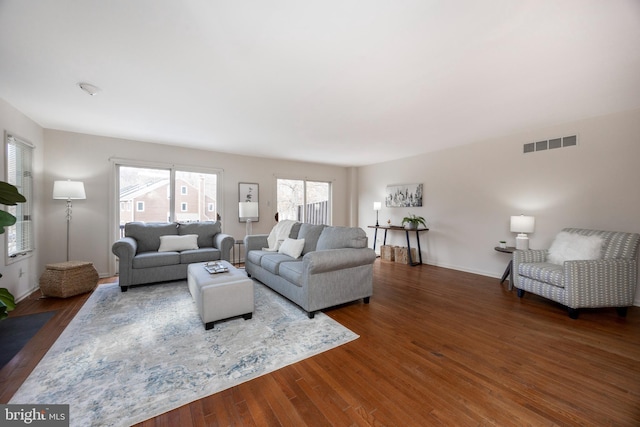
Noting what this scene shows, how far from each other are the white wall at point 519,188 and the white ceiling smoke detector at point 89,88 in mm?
5579

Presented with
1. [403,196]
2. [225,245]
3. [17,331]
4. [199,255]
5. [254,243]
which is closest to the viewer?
[17,331]

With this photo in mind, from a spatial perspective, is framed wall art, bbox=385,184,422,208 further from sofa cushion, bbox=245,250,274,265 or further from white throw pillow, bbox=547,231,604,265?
sofa cushion, bbox=245,250,274,265

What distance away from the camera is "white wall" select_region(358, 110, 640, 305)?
3.24 metres

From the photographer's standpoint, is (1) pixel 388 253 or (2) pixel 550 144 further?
(1) pixel 388 253

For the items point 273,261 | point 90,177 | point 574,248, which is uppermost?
point 90,177

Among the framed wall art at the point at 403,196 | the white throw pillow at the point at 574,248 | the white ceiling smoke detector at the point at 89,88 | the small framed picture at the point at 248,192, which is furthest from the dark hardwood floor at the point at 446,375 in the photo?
the small framed picture at the point at 248,192

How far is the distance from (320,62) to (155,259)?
3.56 meters

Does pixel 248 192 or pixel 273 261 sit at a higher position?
pixel 248 192

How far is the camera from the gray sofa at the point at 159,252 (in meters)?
3.52

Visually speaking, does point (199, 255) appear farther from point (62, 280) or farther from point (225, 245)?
point (62, 280)

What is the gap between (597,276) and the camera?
108 inches

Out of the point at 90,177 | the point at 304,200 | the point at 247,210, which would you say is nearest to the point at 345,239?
the point at 247,210

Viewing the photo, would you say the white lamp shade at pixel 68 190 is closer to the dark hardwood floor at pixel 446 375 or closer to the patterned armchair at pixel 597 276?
the dark hardwood floor at pixel 446 375

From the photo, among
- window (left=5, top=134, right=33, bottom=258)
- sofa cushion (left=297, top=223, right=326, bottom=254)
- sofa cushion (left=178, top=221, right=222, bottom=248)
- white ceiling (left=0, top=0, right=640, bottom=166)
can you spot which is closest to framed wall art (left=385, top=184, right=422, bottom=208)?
white ceiling (left=0, top=0, right=640, bottom=166)
